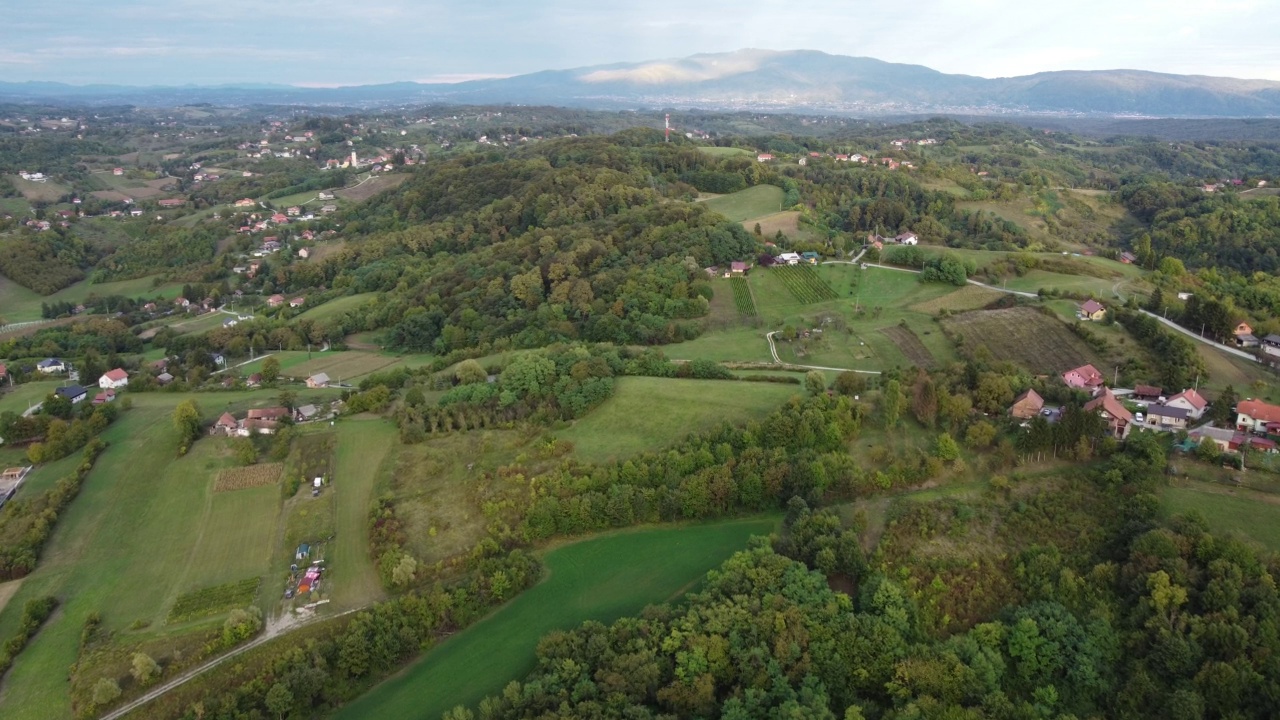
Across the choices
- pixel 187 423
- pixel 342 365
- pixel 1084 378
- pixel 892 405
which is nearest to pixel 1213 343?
pixel 1084 378

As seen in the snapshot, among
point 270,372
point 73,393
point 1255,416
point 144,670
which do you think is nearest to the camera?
point 144,670

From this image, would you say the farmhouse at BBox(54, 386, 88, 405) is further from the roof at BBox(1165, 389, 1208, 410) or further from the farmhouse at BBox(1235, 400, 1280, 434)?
the farmhouse at BBox(1235, 400, 1280, 434)

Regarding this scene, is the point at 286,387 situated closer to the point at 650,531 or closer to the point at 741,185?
the point at 650,531

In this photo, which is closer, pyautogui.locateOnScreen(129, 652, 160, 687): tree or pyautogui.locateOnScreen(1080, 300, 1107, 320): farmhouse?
pyautogui.locateOnScreen(129, 652, 160, 687): tree

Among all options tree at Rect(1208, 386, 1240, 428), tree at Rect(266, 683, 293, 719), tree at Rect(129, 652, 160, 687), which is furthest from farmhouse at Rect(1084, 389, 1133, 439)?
tree at Rect(129, 652, 160, 687)

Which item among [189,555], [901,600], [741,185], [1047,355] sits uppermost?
[741,185]

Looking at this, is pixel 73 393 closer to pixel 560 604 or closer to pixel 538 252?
pixel 538 252

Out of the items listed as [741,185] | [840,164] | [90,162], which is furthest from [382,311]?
[90,162]
